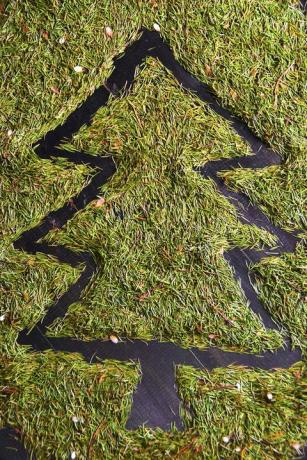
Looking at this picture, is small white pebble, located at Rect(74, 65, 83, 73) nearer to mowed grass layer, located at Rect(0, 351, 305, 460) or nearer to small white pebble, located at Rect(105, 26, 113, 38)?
small white pebble, located at Rect(105, 26, 113, 38)

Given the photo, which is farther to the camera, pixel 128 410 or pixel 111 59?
pixel 111 59

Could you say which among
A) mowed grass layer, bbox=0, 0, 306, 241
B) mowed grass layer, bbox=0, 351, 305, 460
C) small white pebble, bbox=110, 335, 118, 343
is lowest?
mowed grass layer, bbox=0, 351, 305, 460

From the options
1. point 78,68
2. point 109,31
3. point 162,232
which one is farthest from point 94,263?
point 109,31

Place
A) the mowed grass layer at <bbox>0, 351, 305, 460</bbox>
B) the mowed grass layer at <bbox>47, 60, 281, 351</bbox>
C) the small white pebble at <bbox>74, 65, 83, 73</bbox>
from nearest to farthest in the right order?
the mowed grass layer at <bbox>0, 351, 305, 460</bbox> < the mowed grass layer at <bbox>47, 60, 281, 351</bbox> < the small white pebble at <bbox>74, 65, 83, 73</bbox>

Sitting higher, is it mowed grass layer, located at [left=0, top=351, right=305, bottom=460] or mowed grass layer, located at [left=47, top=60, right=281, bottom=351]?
mowed grass layer, located at [left=47, top=60, right=281, bottom=351]

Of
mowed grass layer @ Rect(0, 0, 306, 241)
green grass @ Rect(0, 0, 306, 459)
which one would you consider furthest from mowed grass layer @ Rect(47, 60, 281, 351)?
mowed grass layer @ Rect(0, 0, 306, 241)

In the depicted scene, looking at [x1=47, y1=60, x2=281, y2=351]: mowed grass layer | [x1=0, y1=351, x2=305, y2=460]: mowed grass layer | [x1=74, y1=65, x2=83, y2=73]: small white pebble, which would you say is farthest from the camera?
[x1=74, y1=65, x2=83, y2=73]: small white pebble

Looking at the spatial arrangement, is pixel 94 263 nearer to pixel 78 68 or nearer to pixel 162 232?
pixel 162 232
